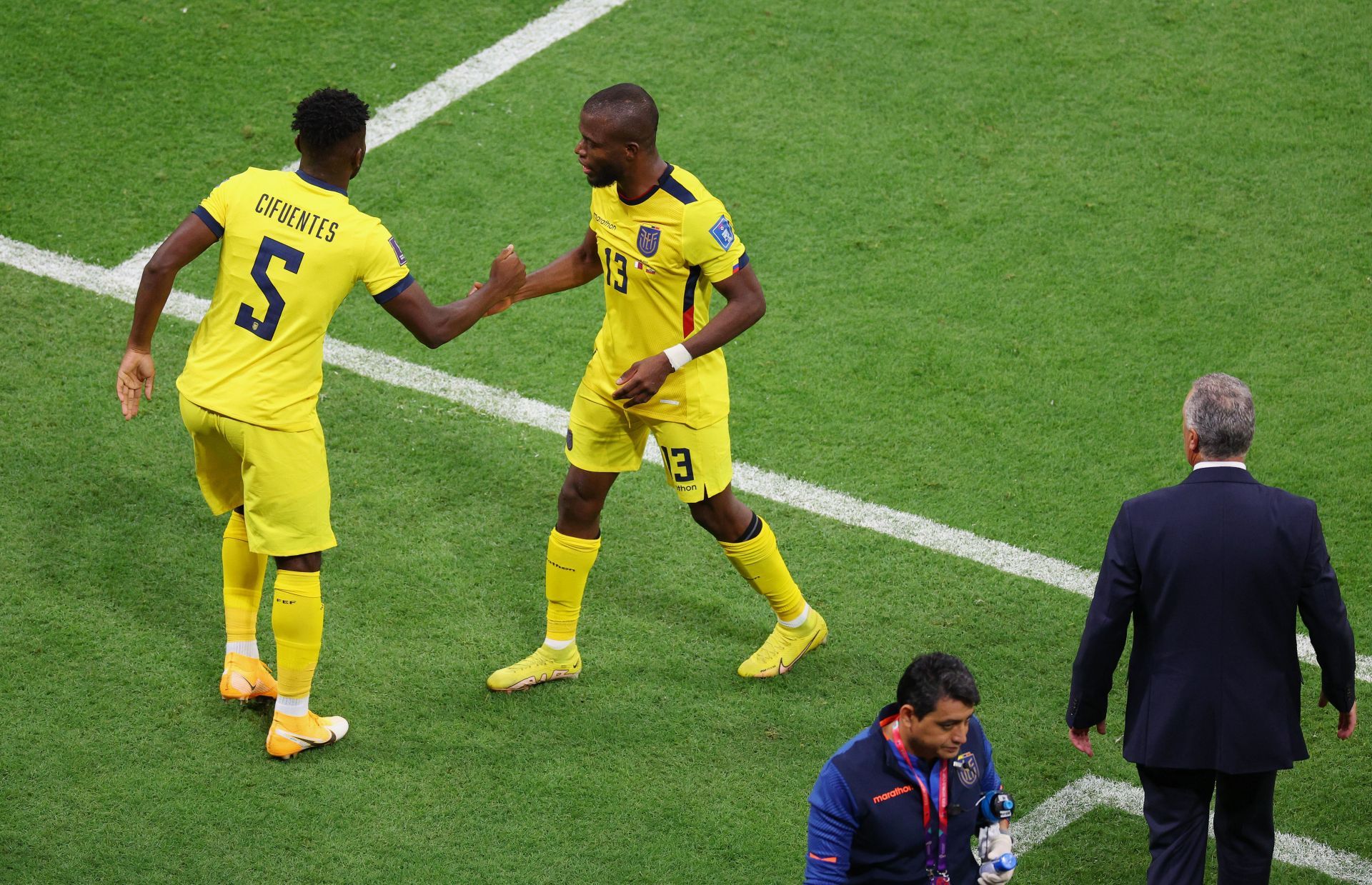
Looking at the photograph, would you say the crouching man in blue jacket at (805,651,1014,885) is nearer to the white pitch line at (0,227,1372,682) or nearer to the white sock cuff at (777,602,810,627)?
the white sock cuff at (777,602,810,627)

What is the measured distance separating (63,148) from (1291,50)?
772cm

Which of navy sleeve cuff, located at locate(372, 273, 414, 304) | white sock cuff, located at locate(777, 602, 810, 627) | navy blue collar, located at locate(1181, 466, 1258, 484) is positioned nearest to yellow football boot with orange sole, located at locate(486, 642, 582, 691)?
white sock cuff, located at locate(777, 602, 810, 627)

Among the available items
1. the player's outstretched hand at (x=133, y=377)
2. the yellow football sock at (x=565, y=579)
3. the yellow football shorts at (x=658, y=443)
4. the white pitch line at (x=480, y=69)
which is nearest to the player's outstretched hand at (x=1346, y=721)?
the yellow football shorts at (x=658, y=443)

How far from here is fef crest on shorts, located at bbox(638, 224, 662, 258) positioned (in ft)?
17.2

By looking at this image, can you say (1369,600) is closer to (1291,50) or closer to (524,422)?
(524,422)

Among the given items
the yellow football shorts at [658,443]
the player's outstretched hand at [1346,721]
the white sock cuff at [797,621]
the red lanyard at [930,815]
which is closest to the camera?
the red lanyard at [930,815]

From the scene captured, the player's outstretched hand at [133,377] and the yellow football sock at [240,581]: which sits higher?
the player's outstretched hand at [133,377]

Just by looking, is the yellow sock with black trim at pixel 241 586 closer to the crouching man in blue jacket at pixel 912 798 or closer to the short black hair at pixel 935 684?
the crouching man in blue jacket at pixel 912 798

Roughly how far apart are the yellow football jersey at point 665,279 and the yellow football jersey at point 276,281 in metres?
0.78

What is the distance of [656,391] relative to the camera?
5.31 metres

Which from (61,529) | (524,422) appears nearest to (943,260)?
(524,422)

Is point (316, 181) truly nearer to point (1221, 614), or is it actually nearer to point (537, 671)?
point (537, 671)

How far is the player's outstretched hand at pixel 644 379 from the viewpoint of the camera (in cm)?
521

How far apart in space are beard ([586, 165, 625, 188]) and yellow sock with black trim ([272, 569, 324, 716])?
1.72 m
